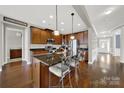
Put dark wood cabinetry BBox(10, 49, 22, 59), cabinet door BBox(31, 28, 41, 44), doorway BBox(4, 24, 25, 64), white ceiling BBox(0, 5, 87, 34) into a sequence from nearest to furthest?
1. white ceiling BBox(0, 5, 87, 34)
2. cabinet door BBox(31, 28, 41, 44)
3. doorway BBox(4, 24, 25, 64)
4. dark wood cabinetry BBox(10, 49, 22, 59)

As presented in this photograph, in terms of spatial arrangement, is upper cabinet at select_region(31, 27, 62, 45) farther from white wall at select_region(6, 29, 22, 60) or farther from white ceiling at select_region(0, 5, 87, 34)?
white wall at select_region(6, 29, 22, 60)

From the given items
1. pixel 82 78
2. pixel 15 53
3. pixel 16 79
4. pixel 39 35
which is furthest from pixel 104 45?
pixel 16 79

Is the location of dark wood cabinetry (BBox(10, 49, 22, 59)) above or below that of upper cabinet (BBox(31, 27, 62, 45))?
below

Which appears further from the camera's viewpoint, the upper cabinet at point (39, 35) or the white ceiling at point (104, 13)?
the upper cabinet at point (39, 35)

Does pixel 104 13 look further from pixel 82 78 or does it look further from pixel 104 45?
pixel 104 45

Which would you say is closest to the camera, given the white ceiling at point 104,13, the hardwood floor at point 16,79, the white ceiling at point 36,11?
the hardwood floor at point 16,79

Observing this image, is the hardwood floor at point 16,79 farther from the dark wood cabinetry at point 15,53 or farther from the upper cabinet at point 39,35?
the dark wood cabinetry at point 15,53

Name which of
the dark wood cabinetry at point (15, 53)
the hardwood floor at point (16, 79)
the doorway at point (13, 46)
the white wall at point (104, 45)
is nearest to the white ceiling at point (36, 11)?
the doorway at point (13, 46)

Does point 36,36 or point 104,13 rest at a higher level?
point 104,13

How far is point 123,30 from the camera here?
262 inches

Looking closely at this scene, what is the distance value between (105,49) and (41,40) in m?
10.3

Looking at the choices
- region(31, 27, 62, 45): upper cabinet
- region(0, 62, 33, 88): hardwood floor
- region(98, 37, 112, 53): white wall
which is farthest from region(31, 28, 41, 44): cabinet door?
region(98, 37, 112, 53): white wall
